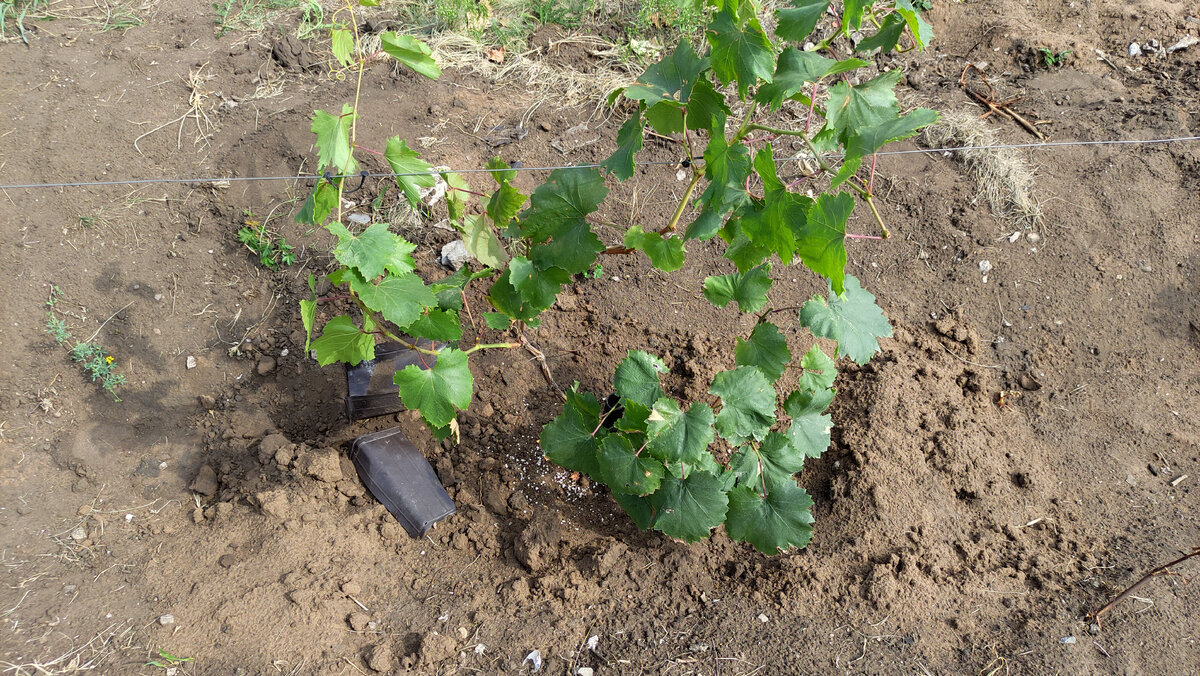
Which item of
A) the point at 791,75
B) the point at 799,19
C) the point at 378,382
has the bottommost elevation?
the point at 378,382

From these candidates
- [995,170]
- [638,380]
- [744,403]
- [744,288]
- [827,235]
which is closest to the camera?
[827,235]

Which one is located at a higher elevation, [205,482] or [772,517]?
[772,517]

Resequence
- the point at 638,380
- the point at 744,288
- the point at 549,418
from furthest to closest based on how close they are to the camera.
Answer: the point at 549,418 → the point at 744,288 → the point at 638,380

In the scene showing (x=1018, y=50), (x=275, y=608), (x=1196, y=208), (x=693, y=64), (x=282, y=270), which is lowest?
(x=275, y=608)

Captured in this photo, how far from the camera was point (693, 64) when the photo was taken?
1.83 m

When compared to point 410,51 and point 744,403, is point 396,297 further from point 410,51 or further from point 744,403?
point 744,403

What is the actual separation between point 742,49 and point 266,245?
7.70ft

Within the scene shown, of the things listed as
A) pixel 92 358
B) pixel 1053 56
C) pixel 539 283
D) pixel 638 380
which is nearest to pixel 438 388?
pixel 539 283

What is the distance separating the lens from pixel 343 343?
2033 millimetres

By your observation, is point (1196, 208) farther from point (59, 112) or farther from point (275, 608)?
point (59, 112)

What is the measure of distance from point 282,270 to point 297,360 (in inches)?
18.4

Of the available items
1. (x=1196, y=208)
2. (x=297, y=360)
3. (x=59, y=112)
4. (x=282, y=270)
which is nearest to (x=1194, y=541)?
(x=1196, y=208)

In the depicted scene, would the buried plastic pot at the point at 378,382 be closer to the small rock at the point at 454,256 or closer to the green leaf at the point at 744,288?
the small rock at the point at 454,256

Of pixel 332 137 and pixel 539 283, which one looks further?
pixel 539 283
